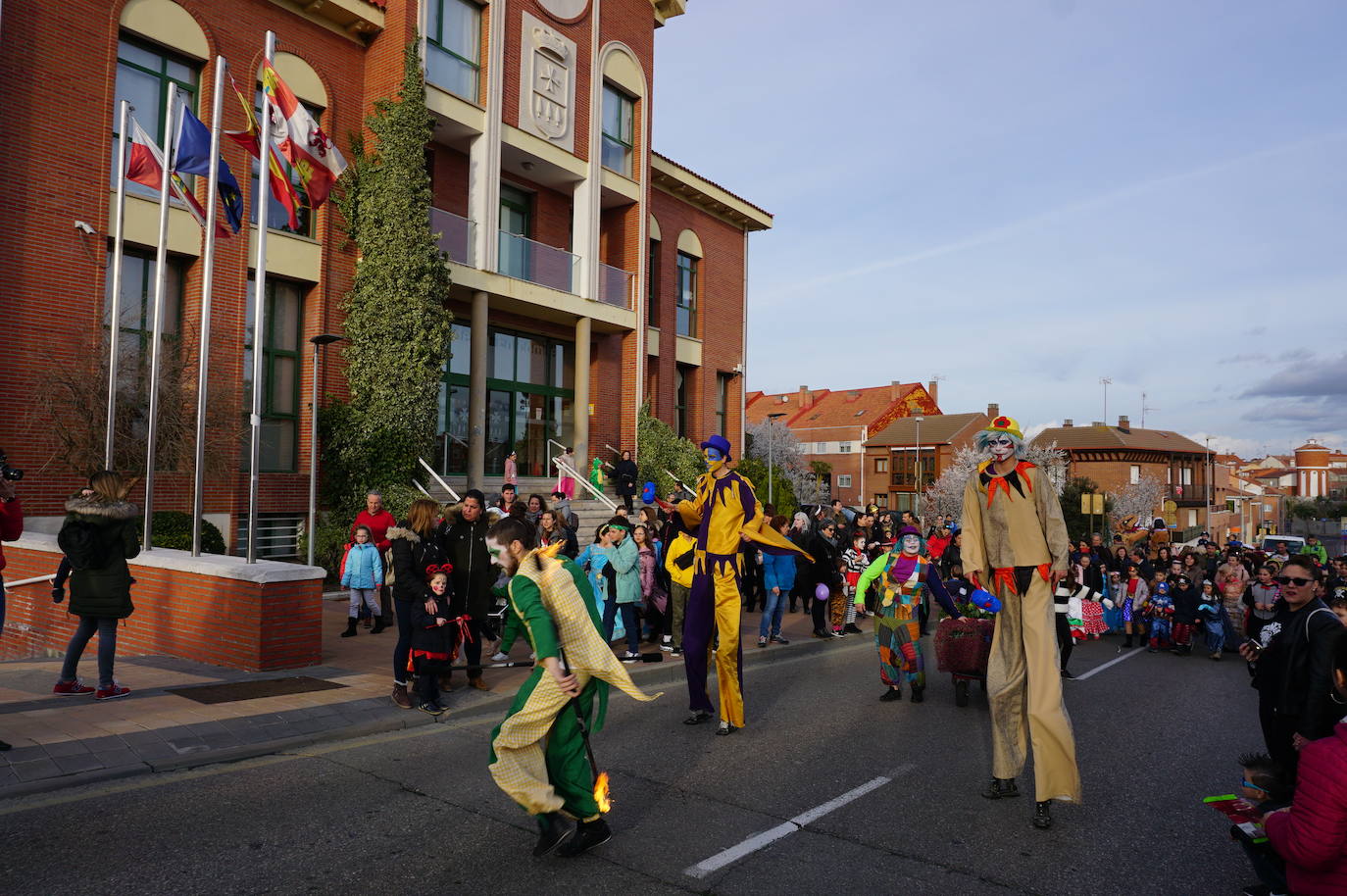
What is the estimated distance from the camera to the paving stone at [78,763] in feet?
17.2

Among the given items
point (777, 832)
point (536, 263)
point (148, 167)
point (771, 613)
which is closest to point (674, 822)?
point (777, 832)

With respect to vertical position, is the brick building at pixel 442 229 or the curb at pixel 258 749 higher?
the brick building at pixel 442 229

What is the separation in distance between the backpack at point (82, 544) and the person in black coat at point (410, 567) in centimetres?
230

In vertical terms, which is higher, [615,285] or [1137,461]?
[615,285]

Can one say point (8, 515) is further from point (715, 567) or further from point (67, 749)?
point (715, 567)

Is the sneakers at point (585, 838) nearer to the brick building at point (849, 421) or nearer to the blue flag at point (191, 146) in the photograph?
the blue flag at point (191, 146)

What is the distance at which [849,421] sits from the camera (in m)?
74.2

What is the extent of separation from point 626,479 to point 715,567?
43.4ft

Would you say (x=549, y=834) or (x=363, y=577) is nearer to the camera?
(x=549, y=834)

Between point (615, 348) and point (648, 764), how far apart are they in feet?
60.9

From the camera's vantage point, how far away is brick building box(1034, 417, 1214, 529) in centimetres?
6838

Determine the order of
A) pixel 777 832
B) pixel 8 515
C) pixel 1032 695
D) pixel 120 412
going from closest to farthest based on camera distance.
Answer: pixel 777 832 → pixel 1032 695 → pixel 8 515 → pixel 120 412

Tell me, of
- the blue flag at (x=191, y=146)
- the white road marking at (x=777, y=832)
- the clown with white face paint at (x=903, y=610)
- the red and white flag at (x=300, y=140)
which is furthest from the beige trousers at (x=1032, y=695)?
the blue flag at (x=191, y=146)

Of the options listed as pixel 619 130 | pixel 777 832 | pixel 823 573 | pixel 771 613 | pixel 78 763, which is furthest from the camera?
pixel 619 130
